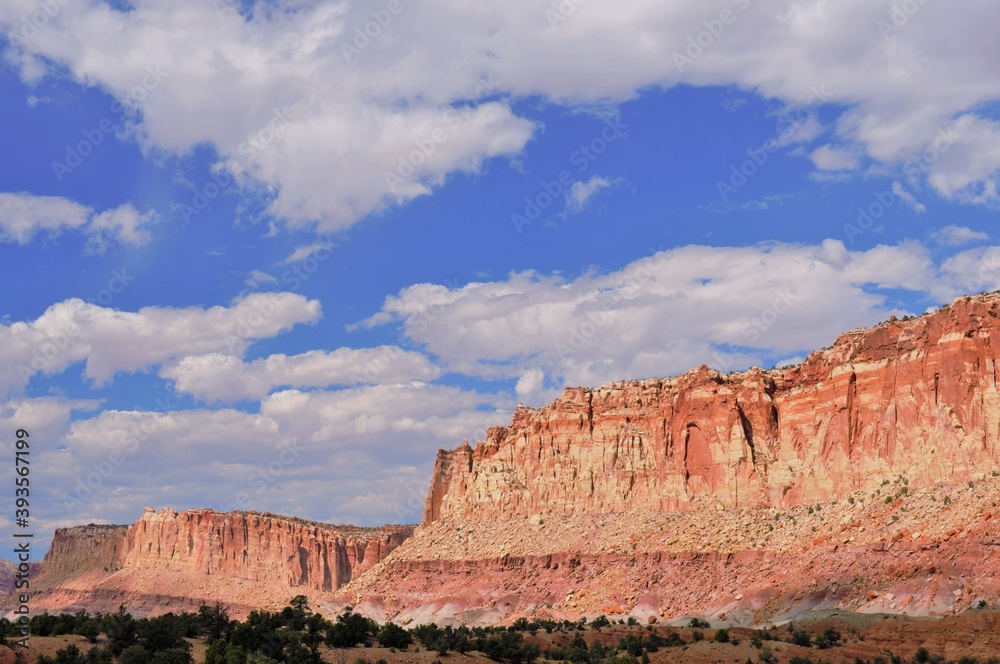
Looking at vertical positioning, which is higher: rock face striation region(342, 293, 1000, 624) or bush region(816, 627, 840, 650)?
rock face striation region(342, 293, 1000, 624)

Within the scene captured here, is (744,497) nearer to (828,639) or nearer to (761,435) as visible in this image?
(761,435)

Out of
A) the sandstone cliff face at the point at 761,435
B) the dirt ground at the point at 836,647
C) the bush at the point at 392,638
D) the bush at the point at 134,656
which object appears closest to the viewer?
the bush at the point at 134,656

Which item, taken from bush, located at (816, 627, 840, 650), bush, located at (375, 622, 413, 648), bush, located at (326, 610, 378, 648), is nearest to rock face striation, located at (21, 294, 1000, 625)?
bush, located at (816, 627, 840, 650)

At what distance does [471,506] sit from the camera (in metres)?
158

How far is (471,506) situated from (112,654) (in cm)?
8672

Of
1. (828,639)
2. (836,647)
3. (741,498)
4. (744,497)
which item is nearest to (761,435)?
(744,497)

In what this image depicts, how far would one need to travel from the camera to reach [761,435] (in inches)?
5182

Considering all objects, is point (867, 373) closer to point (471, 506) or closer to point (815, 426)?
point (815, 426)

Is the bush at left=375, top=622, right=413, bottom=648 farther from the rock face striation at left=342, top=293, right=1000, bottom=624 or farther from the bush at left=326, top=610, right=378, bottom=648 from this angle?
the rock face striation at left=342, top=293, right=1000, bottom=624

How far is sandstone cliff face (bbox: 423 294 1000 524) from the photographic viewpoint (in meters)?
108

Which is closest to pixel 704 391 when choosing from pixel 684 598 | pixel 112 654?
pixel 684 598

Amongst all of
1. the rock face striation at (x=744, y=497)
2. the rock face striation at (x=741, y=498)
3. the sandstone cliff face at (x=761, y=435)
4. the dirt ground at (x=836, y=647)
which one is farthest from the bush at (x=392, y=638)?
the sandstone cliff face at (x=761, y=435)

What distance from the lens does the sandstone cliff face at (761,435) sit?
108438mm

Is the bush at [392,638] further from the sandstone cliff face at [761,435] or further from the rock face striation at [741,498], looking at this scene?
Answer: the sandstone cliff face at [761,435]
